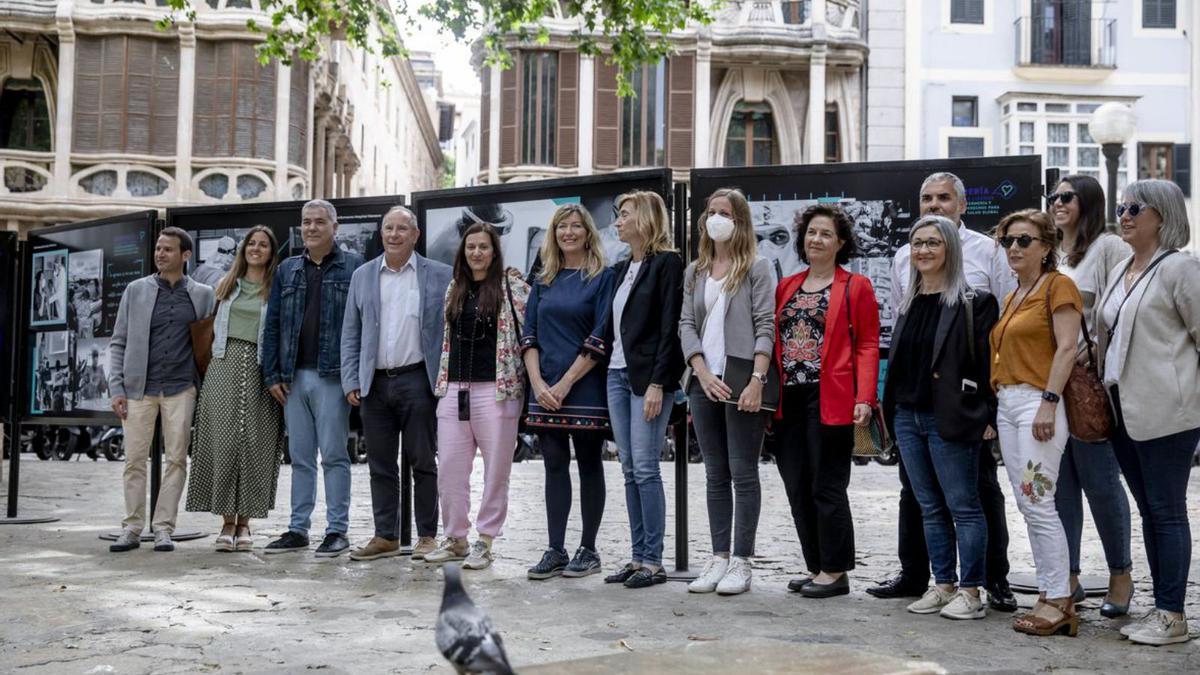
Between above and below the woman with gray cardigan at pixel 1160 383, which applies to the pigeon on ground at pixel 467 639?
below

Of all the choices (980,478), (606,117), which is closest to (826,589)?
(980,478)

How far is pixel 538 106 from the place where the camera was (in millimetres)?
29375

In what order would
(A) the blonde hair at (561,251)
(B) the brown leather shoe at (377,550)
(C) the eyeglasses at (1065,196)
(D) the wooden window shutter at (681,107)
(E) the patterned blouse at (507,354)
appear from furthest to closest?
(D) the wooden window shutter at (681,107)
(B) the brown leather shoe at (377,550)
(E) the patterned blouse at (507,354)
(A) the blonde hair at (561,251)
(C) the eyeglasses at (1065,196)

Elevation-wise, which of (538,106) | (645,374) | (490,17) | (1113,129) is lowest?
(645,374)

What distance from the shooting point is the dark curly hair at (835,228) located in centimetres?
637

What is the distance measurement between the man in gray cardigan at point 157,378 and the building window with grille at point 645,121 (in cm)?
2160

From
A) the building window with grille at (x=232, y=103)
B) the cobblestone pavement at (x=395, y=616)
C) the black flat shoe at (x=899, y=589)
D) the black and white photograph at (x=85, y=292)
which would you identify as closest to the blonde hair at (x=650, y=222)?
the cobblestone pavement at (x=395, y=616)

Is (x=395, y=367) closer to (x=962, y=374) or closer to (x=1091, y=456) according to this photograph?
Answer: (x=962, y=374)

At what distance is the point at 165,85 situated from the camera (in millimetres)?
26203

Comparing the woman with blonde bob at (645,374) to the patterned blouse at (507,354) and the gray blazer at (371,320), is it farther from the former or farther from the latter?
the gray blazer at (371,320)

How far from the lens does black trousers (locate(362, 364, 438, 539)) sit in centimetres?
755

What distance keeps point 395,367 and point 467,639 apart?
189 inches

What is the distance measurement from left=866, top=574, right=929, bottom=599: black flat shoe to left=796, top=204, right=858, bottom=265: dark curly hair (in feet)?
5.47

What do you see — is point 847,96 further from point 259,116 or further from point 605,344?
point 605,344
